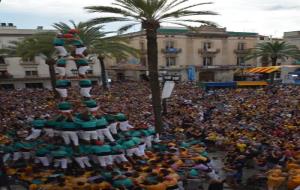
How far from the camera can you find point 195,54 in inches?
2463

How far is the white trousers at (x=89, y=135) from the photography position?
1266cm

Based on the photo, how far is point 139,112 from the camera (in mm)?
Result: 25672

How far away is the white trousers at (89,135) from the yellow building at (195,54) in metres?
45.7

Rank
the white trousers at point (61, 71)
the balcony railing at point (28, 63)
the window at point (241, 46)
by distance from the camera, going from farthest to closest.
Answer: the window at point (241, 46), the balcony railing at point (28, 63), the white trousers at point (61, 71)

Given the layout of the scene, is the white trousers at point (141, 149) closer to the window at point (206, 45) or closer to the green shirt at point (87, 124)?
the green shirt at point (87, 124)

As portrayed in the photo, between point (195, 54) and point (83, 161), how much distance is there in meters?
51.5

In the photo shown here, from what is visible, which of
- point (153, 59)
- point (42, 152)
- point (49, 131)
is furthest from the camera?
point (153, 59)

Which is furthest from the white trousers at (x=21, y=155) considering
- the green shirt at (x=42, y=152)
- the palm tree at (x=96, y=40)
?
the palm tree at (x=96, y=40)

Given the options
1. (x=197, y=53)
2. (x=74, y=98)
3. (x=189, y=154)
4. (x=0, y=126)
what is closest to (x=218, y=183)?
(x=189, y=154)

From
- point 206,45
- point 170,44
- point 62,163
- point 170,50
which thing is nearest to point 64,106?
point 62,163

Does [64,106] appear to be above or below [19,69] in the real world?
below

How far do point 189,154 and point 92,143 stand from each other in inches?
142

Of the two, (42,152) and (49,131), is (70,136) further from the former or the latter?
(42,152)

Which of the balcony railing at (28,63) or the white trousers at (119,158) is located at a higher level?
the balcony railing at (28,63)
